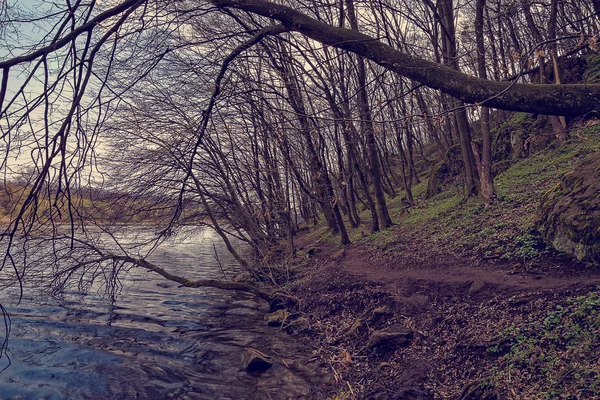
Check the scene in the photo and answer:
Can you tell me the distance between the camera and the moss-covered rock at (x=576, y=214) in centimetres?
642

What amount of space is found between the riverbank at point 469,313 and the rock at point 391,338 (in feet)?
0.06

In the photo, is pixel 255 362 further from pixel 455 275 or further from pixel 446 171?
pixel 446 171

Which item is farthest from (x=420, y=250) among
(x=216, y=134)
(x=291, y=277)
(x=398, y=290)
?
(x=216, y=134)

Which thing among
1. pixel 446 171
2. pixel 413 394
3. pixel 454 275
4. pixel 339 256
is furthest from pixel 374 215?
pixel 413 394

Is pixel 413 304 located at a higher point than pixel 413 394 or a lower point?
higher

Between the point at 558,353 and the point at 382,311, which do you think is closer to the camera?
the point at 558,353

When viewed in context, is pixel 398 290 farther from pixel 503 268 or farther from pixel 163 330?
pixel 163 330

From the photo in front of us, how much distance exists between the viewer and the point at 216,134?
46.9ft

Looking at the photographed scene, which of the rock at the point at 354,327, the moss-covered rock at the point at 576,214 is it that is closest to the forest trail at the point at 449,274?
the moss-covered rock at the point at 576,214

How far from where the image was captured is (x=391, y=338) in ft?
22.7

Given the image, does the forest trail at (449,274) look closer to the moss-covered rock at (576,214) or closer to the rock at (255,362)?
the moss-covered rock at (576,214)

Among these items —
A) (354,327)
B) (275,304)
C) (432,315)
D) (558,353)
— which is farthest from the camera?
(275,304)

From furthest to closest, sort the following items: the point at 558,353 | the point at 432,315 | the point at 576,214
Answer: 1. the point at 432,315
2. the point at 576,214
3. the point at 558,353

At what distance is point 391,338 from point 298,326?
10.2ft
